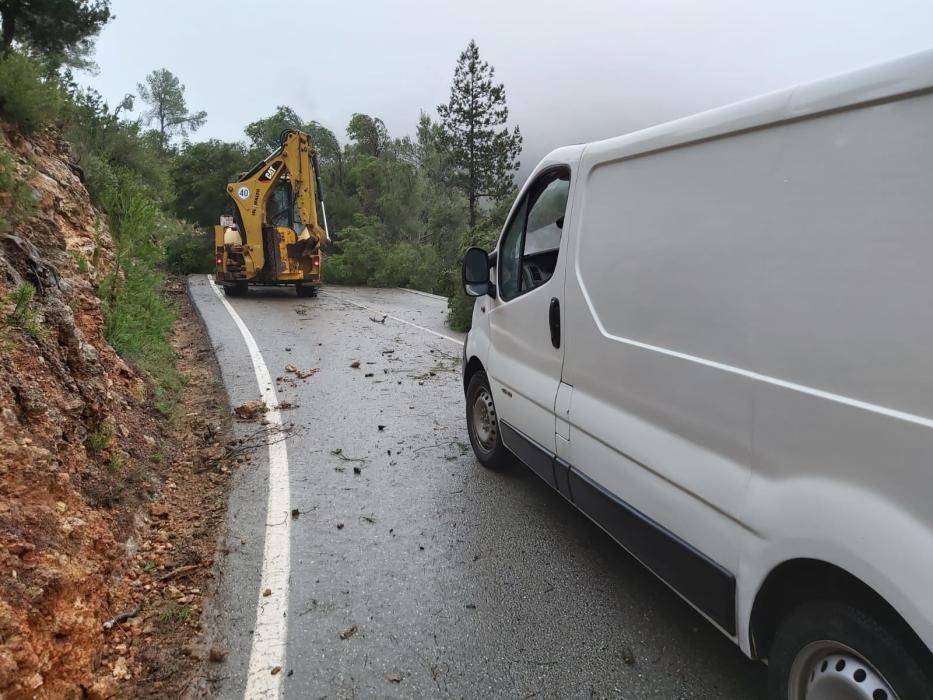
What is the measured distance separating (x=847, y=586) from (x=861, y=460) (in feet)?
1.28

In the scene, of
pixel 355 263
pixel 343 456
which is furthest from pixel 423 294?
pixel 343 456

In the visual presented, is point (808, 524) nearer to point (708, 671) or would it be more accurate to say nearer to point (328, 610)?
point (708, 671)

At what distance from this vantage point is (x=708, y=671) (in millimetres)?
2607

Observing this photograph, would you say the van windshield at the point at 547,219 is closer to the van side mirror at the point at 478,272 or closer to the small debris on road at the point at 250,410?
the van side mirror at the point at 478,272

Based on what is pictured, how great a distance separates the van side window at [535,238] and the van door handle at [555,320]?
0.73 feet

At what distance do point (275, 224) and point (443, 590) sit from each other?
50.0ft

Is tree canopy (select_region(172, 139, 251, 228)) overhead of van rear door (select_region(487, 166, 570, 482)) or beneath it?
overhead

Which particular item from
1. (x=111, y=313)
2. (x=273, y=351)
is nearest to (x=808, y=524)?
(x=111, y=313)

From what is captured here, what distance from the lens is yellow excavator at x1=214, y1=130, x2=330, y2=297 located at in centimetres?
1617

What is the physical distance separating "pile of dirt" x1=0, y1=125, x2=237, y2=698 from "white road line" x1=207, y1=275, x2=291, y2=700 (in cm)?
33

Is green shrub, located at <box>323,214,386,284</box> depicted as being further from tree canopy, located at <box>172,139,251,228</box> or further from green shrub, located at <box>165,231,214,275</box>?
tree canopy, located at <box>172,139,251,228</box>

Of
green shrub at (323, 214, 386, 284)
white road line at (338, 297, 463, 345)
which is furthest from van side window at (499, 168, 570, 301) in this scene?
green shrub at (323, 214, 386, 284)

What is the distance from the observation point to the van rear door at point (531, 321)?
11.5 ft

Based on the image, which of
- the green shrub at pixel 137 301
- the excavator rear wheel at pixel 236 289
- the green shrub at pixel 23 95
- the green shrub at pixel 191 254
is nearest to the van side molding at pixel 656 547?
the green shrub at pixel 137 301
